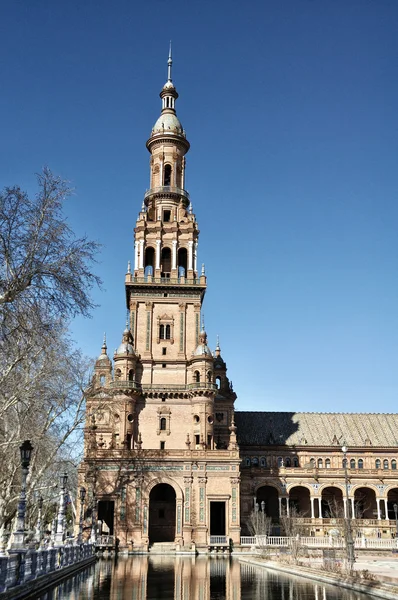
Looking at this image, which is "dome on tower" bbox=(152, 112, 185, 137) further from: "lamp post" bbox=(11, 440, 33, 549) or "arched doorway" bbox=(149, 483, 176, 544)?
"lamp post" bbox=(11, 440, 33, 549)

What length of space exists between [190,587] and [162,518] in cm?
4005

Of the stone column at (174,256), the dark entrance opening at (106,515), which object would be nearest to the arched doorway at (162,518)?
the dark entrance opening at (106,515)

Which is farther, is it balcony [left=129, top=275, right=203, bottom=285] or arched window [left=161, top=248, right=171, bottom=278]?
arched window [left=161, top=248, right=171, bottom=278]

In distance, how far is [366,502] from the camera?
255 ft

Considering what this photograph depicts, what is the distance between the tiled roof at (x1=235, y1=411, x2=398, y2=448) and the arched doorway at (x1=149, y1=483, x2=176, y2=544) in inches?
615

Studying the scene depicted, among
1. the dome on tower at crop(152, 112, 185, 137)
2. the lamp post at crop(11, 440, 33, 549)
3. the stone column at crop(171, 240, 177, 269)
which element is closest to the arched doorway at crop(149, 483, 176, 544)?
the stone column at crop(171, 240, 177, 269)

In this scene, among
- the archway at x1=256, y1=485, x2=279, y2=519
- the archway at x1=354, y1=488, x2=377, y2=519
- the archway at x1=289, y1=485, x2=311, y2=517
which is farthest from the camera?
the archway at x1=354, y1=488, x2=377, y2=519

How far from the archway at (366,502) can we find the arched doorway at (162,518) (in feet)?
78.0

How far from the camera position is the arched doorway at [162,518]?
2505 inches

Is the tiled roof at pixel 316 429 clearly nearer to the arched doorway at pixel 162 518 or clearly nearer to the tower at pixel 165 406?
the tower at pixel 165 406

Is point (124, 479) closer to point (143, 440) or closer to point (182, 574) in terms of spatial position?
point (143, 440)

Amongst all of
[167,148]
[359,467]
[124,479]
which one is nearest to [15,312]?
[124,479]

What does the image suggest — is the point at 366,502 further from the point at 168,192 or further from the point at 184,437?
the point at 168,192

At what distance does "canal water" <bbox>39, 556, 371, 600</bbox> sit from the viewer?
22.4m
